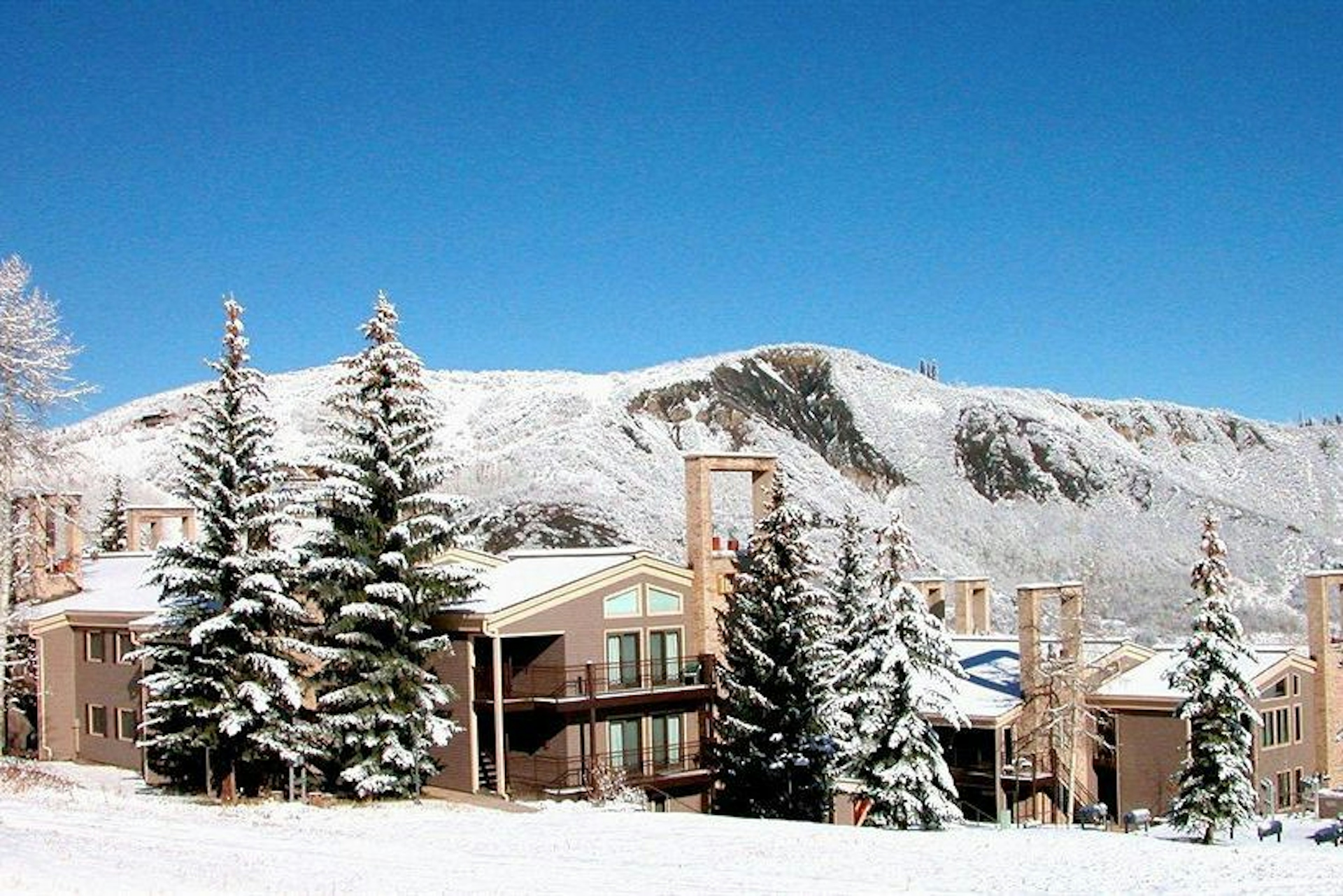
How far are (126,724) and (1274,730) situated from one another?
36659 mm

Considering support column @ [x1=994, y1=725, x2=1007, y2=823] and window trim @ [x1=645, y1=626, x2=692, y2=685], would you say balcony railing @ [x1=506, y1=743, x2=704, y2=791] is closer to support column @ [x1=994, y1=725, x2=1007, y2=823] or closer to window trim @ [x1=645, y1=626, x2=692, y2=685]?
window trim @ [x1=645, y1=626, x2=692, y2=685]

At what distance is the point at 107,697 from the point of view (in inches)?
1574

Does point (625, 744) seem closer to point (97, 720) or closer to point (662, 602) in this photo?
point (662, 602)

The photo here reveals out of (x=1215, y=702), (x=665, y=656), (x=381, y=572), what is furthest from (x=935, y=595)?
(x=381, y=572)

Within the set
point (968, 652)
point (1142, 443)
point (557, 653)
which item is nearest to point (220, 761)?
point (557, 653)

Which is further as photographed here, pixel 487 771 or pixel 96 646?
pixel 96 646

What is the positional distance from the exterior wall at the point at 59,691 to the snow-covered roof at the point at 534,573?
14054 mm

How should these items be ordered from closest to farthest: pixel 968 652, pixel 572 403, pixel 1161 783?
pixel 1161 783
pixel 968 652
pixel 572 403

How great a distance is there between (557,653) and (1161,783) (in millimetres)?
19404

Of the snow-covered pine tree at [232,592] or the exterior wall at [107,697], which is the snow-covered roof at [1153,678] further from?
the exterior wall at [107,697]

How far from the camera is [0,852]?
1656 cm

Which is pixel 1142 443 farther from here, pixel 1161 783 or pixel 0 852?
pixel 0 852

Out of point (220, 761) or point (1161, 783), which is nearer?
point (220, 761)

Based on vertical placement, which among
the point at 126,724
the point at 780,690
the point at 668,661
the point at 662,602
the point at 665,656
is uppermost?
the point at 662,602
